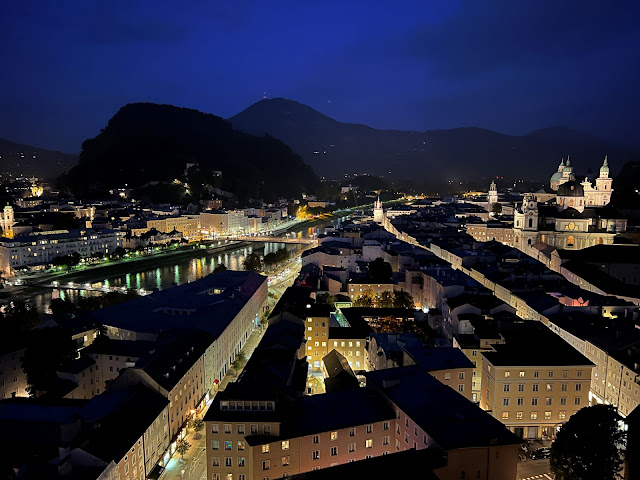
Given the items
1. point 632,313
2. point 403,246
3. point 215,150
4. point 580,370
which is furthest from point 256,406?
point 215,150

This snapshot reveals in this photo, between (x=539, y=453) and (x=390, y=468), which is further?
(x=539, y=453)

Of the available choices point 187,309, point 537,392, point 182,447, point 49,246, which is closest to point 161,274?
point 49,246

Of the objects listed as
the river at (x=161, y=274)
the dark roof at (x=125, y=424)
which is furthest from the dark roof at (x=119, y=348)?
the river at (x=161, y=274)

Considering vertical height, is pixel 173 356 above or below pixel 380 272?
below

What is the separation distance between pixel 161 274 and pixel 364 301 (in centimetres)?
899

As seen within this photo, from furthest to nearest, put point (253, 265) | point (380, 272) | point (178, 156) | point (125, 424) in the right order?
point (178, 156) → point (253, 265) → point (380, 272) → point (125, 424)

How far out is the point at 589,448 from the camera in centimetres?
449

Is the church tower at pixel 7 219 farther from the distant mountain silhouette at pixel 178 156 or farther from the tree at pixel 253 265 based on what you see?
the tree at pixel 253 265

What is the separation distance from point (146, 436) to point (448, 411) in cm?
293

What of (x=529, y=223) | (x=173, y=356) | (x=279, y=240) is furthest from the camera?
(x=279, y=240)

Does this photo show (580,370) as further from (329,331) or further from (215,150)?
(215,150)

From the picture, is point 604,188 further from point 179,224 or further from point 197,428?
point 179,224

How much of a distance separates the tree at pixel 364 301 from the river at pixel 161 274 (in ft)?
21.6

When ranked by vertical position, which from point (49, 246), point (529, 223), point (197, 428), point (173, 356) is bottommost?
point (197, 428)
